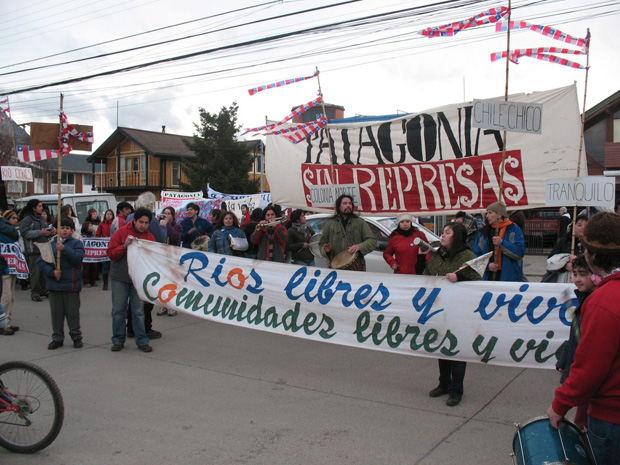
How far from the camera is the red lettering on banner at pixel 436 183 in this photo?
5.89 m

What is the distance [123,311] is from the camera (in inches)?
270

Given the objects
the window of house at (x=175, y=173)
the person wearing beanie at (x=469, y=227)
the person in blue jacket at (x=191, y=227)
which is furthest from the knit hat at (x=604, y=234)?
the window of house at (x=175, y=173)

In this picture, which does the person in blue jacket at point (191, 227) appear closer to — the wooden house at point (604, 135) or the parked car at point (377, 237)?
the parked car at point (377, 237)

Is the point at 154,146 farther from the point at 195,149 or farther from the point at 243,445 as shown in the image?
the point at 243,445

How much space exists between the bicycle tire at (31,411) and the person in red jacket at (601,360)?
10.9 feet

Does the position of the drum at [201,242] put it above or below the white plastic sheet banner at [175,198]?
below

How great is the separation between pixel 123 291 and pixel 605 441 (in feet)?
18.9

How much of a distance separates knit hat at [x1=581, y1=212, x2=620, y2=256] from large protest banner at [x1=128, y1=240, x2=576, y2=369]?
7.83 ft

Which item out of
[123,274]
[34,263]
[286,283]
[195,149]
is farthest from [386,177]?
[195,149]

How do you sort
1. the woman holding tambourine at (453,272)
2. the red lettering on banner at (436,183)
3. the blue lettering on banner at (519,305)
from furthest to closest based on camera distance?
1. the red lettering on banner at (436,183)
2. the woman holding tambourine at (453,272)
3. the blue lettering on banner at (519,305)

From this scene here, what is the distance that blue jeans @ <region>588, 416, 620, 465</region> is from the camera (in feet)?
7.86

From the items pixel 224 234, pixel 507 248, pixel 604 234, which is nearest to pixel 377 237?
pixel 224 234

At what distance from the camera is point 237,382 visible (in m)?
5.64

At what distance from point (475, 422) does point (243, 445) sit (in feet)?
6.43
